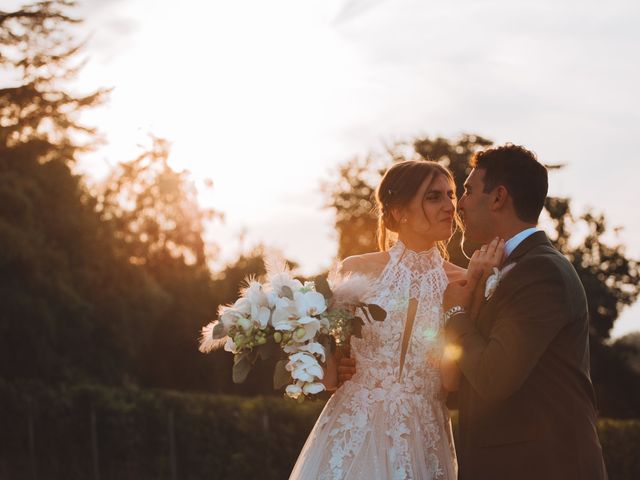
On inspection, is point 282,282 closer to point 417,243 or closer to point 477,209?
point 417,243

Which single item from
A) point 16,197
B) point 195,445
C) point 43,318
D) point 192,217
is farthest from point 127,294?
point 192,217

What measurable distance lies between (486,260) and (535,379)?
618 millimetres

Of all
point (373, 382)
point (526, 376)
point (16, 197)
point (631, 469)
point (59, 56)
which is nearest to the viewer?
point (526, 376)

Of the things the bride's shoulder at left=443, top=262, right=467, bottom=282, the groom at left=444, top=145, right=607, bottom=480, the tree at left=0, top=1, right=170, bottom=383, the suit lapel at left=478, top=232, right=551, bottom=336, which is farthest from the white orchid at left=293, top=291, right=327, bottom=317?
the tree at left=0, top=1, right=170, bottom=383

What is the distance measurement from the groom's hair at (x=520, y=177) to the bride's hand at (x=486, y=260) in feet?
0.56

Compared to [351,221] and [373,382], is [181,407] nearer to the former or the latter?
[351,221]

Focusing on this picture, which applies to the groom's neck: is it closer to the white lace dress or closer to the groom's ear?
the groom's ear

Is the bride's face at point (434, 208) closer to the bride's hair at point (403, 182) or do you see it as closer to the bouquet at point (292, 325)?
the bride's hair at point (403, 182)

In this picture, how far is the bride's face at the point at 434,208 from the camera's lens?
4793 millimetres

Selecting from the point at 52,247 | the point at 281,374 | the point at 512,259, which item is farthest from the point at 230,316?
the point at 52,247

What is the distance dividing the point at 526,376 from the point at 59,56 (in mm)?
16630

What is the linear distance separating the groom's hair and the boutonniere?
0.26 meters

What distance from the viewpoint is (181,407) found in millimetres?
15922

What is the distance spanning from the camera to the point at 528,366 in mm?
3678
